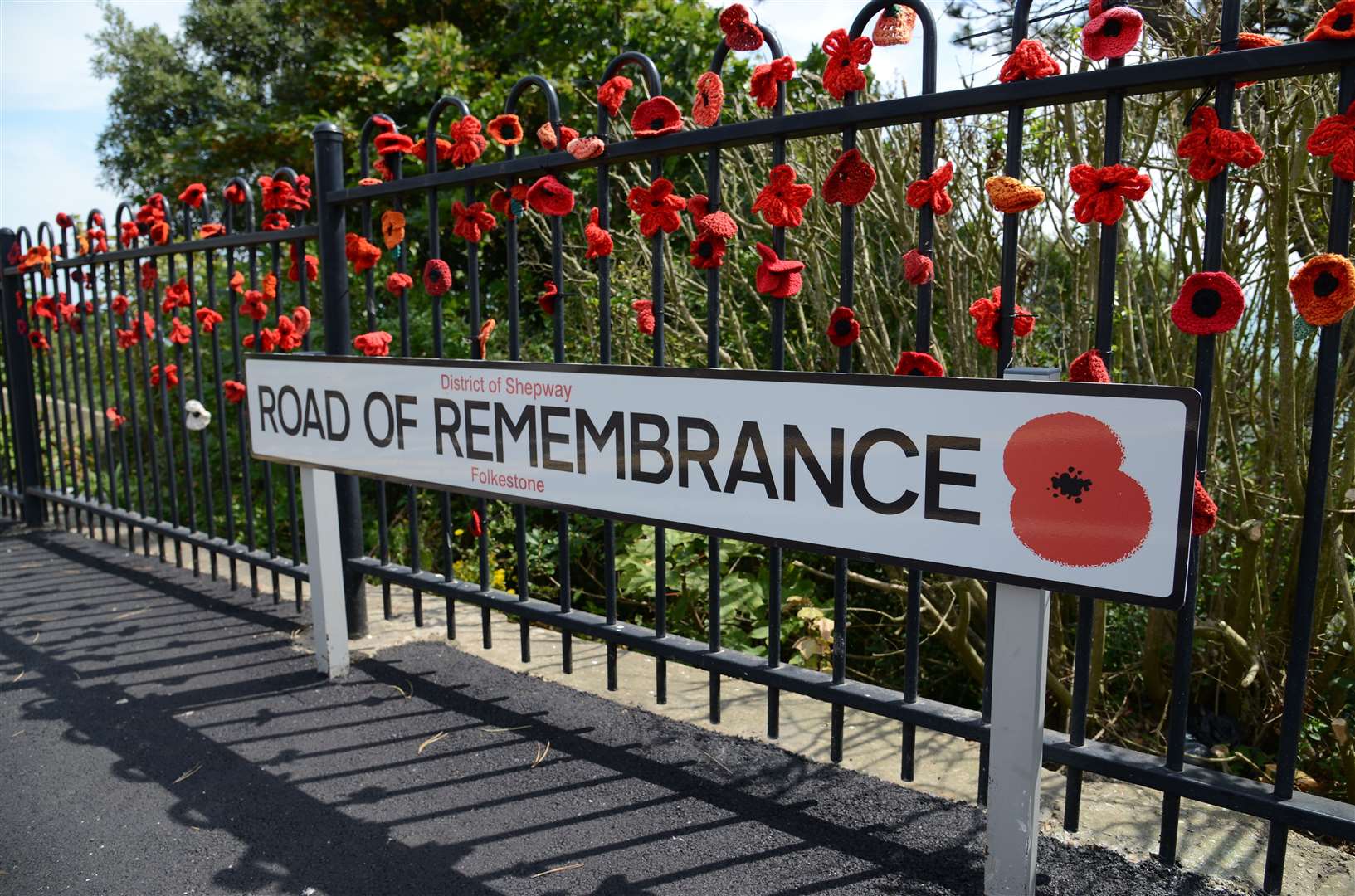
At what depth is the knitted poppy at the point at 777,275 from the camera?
7.62 feet

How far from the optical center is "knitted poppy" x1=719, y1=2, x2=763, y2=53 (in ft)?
7.63

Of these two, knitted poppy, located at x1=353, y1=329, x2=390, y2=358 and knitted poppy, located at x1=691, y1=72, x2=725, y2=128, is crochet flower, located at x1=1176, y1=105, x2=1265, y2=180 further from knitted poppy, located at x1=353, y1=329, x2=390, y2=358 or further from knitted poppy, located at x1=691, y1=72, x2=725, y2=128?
knitted poppy, located at x1=353, y1=329, x2=390, y2=358

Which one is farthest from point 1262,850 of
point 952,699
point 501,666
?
point 952,699

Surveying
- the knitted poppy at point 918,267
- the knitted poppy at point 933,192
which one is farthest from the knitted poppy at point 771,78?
the knitted poppy at point 918,267

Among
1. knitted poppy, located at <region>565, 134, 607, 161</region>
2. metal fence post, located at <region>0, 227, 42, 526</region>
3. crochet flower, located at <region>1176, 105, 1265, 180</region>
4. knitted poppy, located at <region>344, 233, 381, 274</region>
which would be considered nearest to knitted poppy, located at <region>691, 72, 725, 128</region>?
knitted poppy, located at <region>565, 134, 607, 161</region>

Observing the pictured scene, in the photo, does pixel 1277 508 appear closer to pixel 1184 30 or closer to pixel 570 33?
pixel 1184 30

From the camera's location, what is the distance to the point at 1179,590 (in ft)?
5.24

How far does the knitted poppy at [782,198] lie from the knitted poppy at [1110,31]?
2.18 feet

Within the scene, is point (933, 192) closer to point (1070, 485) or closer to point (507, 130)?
point (1070, 485)

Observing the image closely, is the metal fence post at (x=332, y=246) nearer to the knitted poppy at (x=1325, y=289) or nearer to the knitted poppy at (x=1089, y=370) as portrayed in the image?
the knitted poppy at (x=1089, y=370)

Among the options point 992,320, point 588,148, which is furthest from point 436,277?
point 992,320

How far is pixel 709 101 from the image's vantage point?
2395 millimetres

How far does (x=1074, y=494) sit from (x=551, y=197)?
1672 mm

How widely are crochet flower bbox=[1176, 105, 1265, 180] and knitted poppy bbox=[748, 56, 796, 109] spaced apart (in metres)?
0.89
